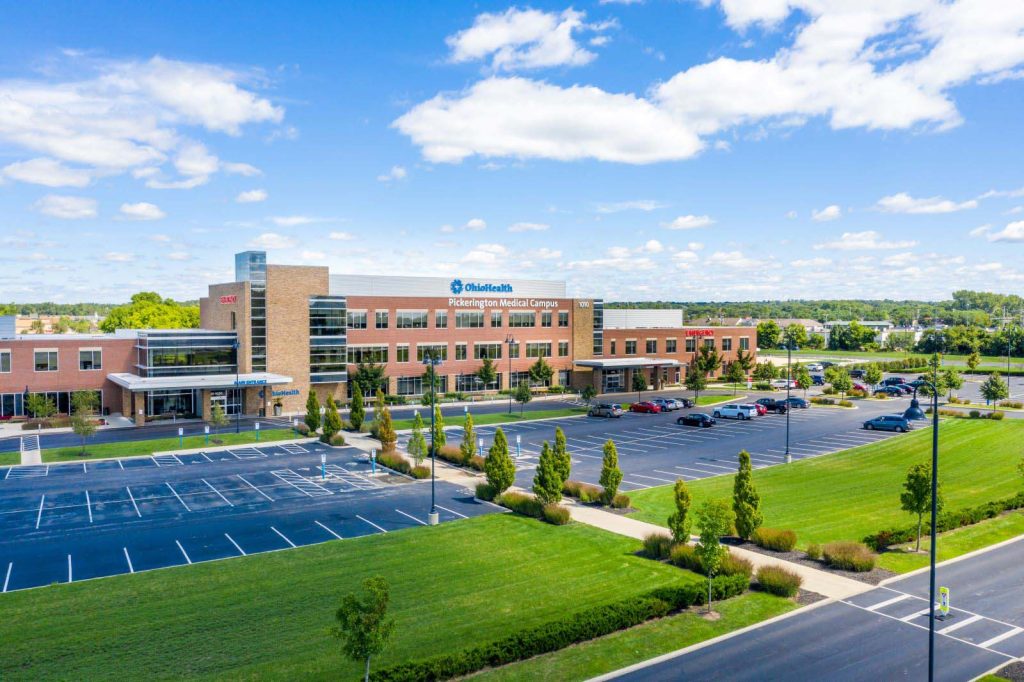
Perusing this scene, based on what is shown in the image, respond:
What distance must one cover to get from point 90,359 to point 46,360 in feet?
11.2

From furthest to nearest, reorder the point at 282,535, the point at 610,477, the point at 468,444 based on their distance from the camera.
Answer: the point at 468,444 < the point at 610,477 < the point at 282,535

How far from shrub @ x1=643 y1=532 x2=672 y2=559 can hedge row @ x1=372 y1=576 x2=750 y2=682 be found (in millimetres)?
3514

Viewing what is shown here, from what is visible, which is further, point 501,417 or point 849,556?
point 501,417

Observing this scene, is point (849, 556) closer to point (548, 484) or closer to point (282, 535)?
point (548, 484)

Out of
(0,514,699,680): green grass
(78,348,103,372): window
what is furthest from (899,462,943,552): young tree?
(78,348,103,372): window

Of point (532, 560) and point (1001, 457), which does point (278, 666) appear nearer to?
point (532, 560)

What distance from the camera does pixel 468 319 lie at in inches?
3206

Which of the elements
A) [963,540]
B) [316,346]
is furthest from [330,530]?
[316,346]

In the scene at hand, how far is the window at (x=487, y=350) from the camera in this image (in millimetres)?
82062

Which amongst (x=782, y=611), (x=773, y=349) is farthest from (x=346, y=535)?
(x=773, y=349)

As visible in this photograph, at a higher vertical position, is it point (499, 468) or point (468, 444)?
point (499, 468)

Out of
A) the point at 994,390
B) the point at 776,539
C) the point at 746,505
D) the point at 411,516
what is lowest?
the point at 411,516

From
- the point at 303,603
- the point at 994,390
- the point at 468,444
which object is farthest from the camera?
the point at 994,390

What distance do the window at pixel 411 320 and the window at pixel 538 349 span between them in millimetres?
14001
